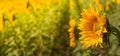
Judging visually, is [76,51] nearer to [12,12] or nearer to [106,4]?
[106,4]

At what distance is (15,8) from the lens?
22.4 ft

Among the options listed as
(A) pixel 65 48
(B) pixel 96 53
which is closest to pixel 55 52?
(A) pixel 65 48

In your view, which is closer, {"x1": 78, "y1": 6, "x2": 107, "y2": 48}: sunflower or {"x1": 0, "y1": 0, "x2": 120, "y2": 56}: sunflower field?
{"x1": 78, "y1": 6, "x2": 107, "y2": 48}: sunflower

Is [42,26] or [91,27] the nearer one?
[91,27]

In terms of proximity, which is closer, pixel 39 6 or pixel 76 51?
pixel 76 51

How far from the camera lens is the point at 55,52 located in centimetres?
618

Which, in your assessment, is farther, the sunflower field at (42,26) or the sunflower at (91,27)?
the sunflower field at (42,26)

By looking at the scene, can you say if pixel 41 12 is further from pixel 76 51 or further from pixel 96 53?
pixel 96 53

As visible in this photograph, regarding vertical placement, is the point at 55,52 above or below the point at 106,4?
below

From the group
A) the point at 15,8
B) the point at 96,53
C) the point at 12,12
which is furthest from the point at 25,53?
the point at 96,53

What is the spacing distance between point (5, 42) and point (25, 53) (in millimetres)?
299

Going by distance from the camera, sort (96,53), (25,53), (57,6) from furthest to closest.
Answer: (57,6) < (25,53) < (96,53)

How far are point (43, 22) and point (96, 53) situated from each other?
192cm

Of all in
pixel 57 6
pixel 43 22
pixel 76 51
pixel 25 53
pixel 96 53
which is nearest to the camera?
pixel 96 53
